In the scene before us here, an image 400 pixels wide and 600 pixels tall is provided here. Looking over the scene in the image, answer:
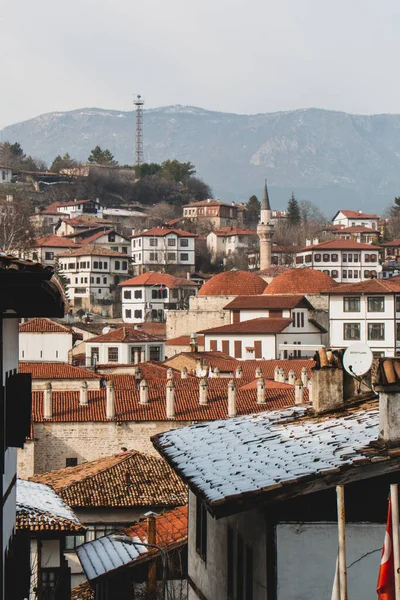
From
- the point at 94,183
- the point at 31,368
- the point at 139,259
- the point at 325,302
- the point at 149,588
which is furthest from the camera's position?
the point at 94,183

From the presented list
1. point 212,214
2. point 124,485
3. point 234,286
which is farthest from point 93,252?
point 124,485

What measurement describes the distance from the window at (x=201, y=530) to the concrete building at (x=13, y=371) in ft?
6.86

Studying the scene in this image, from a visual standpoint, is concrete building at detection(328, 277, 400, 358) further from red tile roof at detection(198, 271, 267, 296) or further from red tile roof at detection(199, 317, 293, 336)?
red tile roof at detection(198, 271, 267, 296)

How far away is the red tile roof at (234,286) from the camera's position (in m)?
95.3

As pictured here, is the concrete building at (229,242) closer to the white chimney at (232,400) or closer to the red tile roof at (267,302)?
the red tile roof at (267,302)

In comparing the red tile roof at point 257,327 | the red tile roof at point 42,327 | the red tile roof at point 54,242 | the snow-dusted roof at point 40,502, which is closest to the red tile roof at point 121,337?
the red tile roof at point 257,327

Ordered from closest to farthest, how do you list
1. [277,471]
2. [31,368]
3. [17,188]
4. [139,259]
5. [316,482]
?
[316,482], [277,471], [31,368], [139,259], [17,188]

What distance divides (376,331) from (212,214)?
89548 millimetres

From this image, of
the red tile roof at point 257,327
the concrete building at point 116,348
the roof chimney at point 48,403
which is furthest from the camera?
the red tile roof at point 257,327

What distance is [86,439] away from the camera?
43375mm

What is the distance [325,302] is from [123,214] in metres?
81.3

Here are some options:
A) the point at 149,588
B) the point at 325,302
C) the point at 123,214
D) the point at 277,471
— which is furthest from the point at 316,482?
the point at 123,214

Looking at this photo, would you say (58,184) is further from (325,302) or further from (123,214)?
(325,302)

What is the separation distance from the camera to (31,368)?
54156 millimetres
